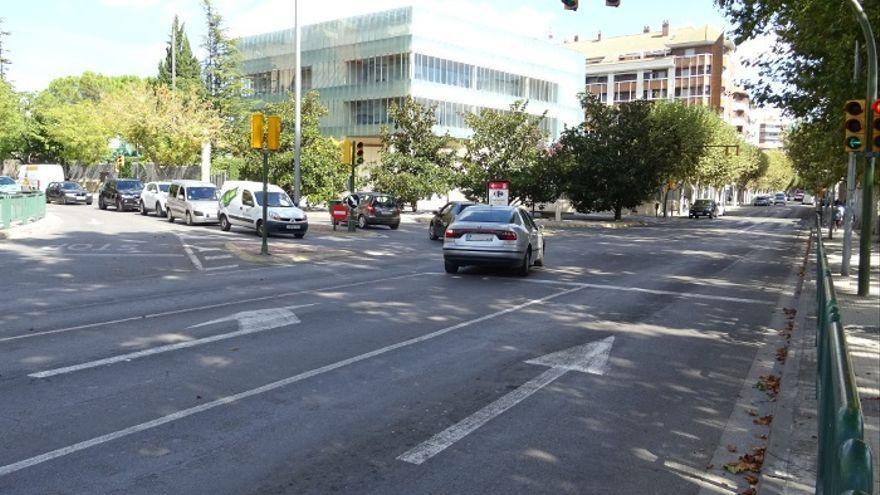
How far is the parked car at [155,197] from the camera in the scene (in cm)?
3478

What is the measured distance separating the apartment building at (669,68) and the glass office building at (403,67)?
152 feet

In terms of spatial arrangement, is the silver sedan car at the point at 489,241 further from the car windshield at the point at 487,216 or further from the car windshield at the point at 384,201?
the car windshield at the point at 384,201

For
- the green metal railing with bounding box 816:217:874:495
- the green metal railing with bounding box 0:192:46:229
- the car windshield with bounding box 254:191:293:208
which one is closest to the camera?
the green metal railing with bounding box 816:217:874:495

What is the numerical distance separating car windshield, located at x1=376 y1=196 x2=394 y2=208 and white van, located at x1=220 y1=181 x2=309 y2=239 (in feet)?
18.9

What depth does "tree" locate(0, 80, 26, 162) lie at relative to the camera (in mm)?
54434

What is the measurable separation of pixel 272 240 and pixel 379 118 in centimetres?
4176

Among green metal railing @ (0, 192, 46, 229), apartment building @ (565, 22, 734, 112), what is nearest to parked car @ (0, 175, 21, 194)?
green metal railing @ (0, 192, 46, 229)

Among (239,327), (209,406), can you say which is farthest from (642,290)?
(209,406)

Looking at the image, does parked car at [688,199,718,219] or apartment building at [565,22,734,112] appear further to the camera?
apartment building at [565,22,734,112]

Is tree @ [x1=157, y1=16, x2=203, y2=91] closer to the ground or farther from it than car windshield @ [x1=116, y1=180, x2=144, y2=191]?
farther from it

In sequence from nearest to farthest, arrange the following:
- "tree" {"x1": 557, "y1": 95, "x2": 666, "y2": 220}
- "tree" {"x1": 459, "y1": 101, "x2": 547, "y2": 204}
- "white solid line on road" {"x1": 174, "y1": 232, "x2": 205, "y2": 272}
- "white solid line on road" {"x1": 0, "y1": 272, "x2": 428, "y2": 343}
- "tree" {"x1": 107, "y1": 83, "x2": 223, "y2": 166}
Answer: "white solid line on road" {"x1": 0, "y1": 272, "x2": 428, "y2": 343} → "white solid line on road" {"x1": 174, "y1": 232, "x2": 205, "y2": 272} → "tree" {"x1": 459, "y1": 101, "x2": 547, "y2": 204} → "tree" {"x1": 557, "y1": 95, "x2": 666, "y2": 220} → "tree" {"x1": 107, "y1": 83, "x2": 223, "y2": 166}

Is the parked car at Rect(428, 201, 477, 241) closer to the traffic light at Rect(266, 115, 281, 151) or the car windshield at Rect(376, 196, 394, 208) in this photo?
the car windshield at Rect(376, 196, 394, 208)

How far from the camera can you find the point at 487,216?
15750 millimetres

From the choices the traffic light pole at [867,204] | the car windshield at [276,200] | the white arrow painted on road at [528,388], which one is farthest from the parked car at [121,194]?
the white arrow painted on road at [528,388]
